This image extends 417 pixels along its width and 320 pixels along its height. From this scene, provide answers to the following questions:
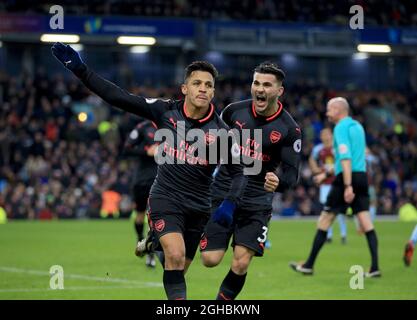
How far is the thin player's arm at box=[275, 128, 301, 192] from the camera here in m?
9.10

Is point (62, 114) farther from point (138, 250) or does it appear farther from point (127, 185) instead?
point (138, 250)

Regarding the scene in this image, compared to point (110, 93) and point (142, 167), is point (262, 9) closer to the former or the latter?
point (142, 167)

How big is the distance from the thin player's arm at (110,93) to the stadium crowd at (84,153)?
→ 1870 centimetres

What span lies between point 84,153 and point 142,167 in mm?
14384

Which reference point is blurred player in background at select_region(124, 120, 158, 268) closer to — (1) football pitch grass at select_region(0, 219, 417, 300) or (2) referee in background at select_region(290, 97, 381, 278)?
(1) football pitch grass at select_region(0, 219, 417, 300)

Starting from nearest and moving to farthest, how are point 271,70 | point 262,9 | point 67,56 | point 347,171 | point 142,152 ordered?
point 67,56 → point 271,70 → point 347,171 → point 142,152 → point 262,9

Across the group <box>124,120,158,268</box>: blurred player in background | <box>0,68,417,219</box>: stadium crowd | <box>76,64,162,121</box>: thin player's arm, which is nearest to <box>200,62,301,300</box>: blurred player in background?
<box>76,64,162,121</box>: thin player's arm

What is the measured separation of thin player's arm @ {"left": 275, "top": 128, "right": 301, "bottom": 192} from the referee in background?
139 inches

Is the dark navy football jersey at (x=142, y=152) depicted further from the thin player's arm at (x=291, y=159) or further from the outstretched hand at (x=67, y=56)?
the outstretched hand at (x=67, y=56)

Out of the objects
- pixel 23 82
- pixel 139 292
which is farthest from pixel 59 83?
pixel 139 292

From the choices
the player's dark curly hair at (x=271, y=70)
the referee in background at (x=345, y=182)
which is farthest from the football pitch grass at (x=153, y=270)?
the player's dark curly hair at (x=271, y=70)

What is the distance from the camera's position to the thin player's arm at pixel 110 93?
8133 mm

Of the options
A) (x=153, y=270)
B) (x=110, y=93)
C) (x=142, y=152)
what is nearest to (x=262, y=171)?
(x=110, y=93)

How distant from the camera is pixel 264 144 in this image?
9477 mm
